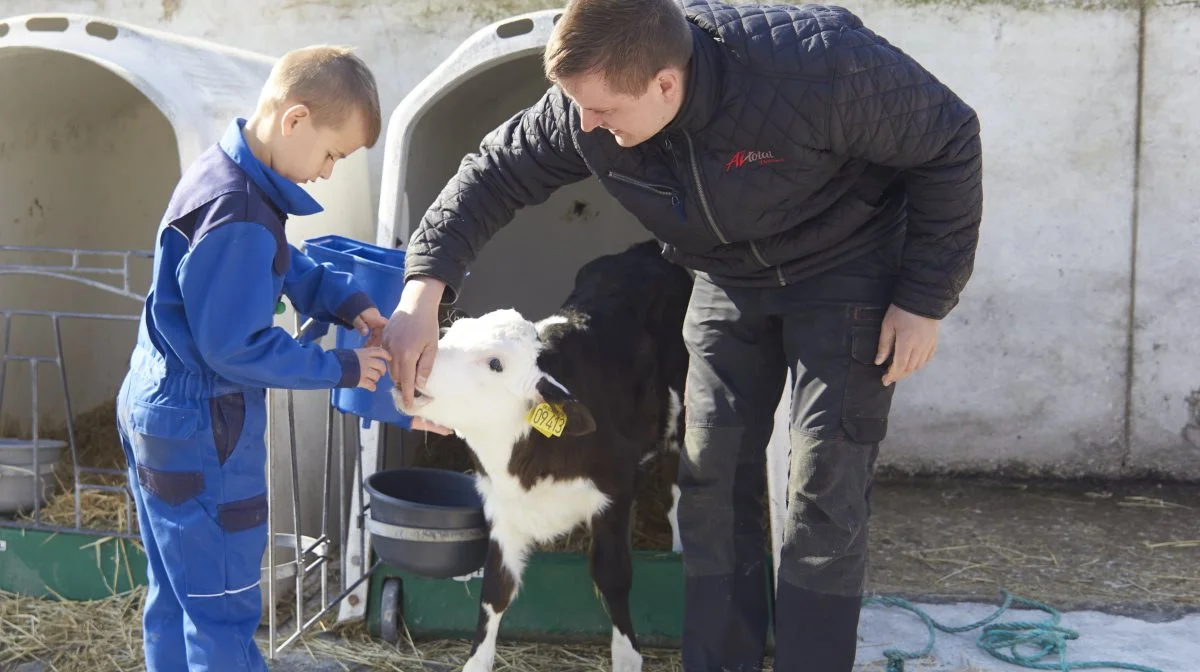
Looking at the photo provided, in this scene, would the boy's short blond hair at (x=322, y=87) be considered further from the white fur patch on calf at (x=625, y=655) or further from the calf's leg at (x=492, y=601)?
the white fur patch on calf at (x=625, y=655)

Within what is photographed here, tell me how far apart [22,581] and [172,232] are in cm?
236

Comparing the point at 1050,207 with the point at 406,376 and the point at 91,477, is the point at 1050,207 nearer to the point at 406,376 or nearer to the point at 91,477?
the point at 406,376

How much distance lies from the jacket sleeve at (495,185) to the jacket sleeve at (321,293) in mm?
177

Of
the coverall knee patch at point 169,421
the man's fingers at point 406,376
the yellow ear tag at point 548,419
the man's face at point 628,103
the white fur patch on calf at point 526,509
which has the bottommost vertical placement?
the white fur patch on calf at point 526,509

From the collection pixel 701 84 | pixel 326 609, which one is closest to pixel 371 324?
pixel 701 84

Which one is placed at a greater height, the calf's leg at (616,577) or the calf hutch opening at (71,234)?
the calf hutch opening at (71,234)

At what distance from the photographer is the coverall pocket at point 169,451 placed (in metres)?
2.64

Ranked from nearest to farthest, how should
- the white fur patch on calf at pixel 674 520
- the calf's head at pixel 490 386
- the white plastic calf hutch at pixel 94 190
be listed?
the calf's head at pixel 490 386
the white plastic calf hutch at pixel 94 190
the white fur patch on calf at pixel 674 520

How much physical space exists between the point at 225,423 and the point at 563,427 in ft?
3.35

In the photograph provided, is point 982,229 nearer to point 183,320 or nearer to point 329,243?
point 329,243

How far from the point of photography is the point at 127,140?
6.06 m

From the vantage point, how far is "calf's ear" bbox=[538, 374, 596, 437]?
11.3 feet

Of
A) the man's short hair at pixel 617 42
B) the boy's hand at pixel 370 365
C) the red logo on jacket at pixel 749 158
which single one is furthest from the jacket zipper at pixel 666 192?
the boy's hand at pixel 370 365

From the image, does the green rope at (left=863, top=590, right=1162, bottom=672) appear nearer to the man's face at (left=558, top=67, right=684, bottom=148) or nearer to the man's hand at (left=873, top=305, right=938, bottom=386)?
the man's hand at (left=873, top=305, right=938, bottom=386)
